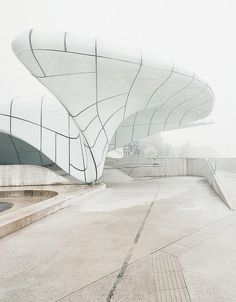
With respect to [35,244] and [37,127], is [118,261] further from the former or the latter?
[37,127]

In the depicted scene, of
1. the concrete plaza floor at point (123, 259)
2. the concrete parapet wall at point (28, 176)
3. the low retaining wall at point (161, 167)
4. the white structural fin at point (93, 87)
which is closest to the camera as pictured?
the concrete plaza floor at point (123, 259)

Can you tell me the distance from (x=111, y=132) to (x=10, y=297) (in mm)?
13329

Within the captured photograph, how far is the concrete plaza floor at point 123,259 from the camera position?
2725mm

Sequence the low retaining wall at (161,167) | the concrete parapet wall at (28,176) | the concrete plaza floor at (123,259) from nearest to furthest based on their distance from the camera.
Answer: the concrete plaza floor at (123,259), the concrete parapet wall at (28,176), the low retaining wall at (161,167)

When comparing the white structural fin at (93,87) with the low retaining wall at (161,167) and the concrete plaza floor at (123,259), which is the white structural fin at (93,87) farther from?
the concrete plaza floor at (123,259)

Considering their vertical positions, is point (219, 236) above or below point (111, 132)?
below

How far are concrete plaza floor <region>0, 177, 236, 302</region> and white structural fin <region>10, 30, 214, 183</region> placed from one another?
751cm

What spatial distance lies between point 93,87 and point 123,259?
10.7 m

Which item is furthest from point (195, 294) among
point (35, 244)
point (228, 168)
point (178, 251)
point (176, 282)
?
point (228, 168)

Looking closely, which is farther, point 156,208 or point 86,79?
point 86,79

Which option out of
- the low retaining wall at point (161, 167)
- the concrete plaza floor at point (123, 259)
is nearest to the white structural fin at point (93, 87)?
the low retaining wall at point (161, 167)

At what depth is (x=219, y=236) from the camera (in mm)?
4566

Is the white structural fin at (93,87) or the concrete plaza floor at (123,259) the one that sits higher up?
the white structural fin at (93,87)

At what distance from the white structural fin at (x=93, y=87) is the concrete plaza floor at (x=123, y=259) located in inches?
296
